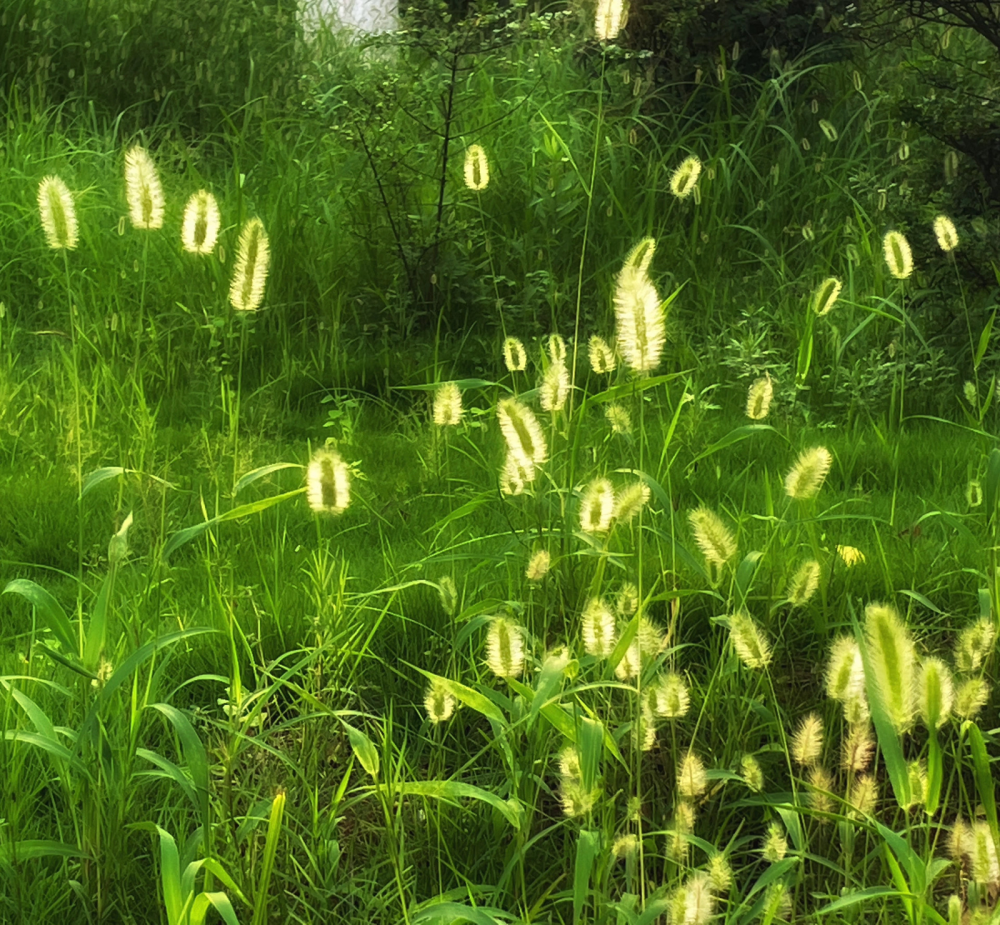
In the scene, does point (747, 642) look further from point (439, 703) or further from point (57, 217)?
point (57, 217)

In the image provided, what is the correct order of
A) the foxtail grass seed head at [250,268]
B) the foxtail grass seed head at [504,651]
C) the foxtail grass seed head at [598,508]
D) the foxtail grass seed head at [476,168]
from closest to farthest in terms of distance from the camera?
the foxtail grass seed head at [504,651] < the foxtail grass seed head at [598,508] < the foxtail grass seed head at [250,268] < the foxtail grass seed head at [476,168]

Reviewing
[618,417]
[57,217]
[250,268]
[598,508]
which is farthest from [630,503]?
[57,217]

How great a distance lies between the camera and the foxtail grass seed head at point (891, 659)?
110 centimetres

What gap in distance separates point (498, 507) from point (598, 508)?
43.2 inches

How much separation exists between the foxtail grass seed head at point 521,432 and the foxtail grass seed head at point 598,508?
11 cm

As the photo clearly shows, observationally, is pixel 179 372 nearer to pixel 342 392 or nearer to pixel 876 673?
pixel 342 392

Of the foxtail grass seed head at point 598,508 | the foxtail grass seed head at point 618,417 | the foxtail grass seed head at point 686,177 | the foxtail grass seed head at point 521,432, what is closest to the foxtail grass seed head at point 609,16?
the foxtail grass seed head at point 686,177

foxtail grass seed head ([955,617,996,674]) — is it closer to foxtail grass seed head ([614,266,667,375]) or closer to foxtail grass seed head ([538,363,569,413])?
foxtail grass seed head ([614,266,667,375])

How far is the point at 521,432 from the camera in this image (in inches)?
62.9

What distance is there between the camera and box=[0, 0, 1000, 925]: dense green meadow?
4.98 ft

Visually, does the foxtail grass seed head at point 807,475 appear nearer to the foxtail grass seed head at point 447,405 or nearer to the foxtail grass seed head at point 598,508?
the foxtail grass seed head at point 598,508

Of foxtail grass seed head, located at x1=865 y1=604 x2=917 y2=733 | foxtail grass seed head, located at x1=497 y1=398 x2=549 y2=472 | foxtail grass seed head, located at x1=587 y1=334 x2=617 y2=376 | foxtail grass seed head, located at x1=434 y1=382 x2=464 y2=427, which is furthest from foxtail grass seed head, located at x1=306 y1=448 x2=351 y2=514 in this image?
foxtail grass seed head, located at x1=865 y1=604 x2=917 y2=733

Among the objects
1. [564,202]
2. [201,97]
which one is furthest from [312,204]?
[201,97]

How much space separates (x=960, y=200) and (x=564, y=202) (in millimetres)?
1392
